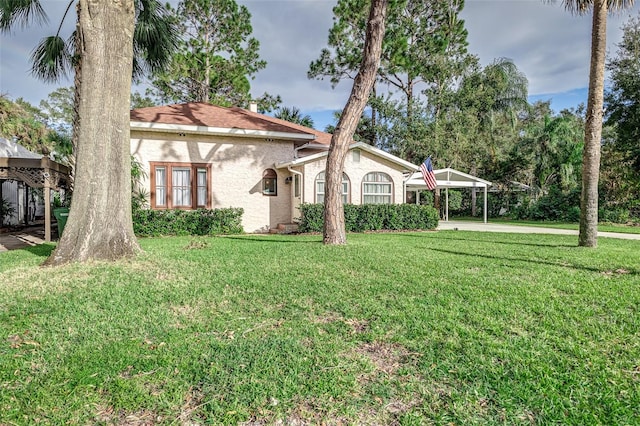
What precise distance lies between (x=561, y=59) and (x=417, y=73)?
345 inches

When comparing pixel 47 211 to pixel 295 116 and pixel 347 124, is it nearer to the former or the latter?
pixel 347 124

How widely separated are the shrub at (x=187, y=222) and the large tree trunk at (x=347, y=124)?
17.7 ft

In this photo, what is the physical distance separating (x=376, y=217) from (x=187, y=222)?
732 centimetres

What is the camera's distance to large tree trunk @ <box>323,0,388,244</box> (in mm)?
9656

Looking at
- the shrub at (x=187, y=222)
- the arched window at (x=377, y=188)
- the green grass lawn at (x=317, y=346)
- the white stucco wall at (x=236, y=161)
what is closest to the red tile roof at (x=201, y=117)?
the white stucco wall at (x=236, y=161)

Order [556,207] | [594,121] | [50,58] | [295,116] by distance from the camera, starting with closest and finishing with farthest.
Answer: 1. [594,121]
2. [50,58]
3. [556,207]
4. [295,116]

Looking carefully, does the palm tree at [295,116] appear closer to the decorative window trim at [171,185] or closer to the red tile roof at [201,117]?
the red tile roof at [201,117]

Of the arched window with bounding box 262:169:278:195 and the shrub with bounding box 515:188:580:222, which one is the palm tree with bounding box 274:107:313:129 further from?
the shrub with bounding box 515:188:580:222

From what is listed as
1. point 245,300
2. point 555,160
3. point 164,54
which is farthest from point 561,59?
point 245,300

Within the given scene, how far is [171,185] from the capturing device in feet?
45.3

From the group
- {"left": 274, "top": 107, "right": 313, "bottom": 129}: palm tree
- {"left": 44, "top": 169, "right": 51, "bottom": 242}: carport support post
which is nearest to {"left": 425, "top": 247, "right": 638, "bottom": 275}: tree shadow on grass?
{"left": 44, "top": 169, "right": 51, "bottom": 242}: carport support post

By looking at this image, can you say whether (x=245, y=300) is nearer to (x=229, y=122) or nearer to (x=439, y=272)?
(x=439, y=272)

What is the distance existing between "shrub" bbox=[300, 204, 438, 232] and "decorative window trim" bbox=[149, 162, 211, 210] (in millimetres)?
3884

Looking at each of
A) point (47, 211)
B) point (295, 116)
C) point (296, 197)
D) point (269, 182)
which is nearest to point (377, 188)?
point (296, 197)
